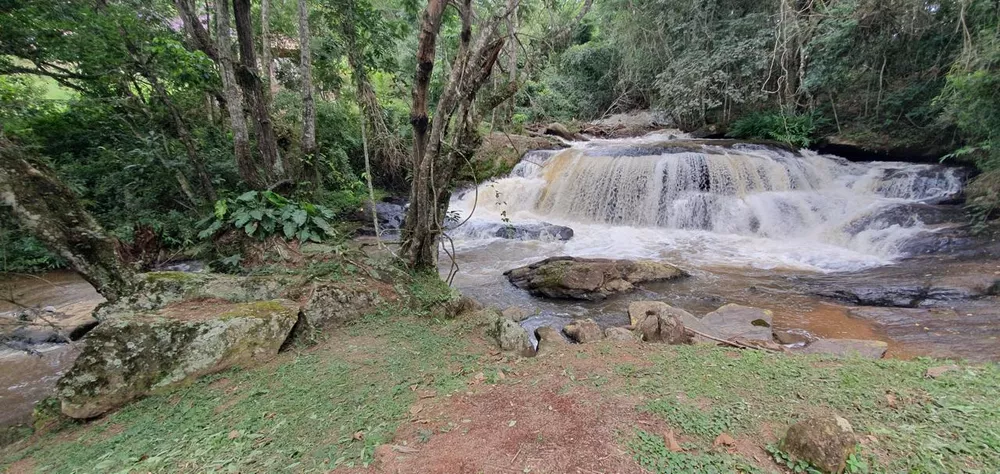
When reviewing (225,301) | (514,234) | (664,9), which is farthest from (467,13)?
(664,9)

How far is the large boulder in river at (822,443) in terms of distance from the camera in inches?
73.5

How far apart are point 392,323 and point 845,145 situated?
13382 millimetres

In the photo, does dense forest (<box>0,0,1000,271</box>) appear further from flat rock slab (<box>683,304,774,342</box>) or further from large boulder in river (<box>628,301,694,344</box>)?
flat rock slab (<box>683,304,774,342</box>)

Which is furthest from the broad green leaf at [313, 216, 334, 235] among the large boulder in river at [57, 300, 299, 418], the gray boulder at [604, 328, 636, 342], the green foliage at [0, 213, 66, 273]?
the green foliage at [0, 213, 66, 273]

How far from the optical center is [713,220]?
1005cm

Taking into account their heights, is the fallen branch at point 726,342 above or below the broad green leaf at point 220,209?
below

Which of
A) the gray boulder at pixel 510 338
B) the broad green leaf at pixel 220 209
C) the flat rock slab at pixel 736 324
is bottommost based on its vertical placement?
the flat rock slab at pixel 736 324

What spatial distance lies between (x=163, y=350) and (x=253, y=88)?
4.42 meters

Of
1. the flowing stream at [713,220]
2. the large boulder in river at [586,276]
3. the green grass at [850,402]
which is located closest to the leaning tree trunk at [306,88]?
the flowing stream at [713,220]

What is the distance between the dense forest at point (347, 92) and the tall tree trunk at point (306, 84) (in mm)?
39

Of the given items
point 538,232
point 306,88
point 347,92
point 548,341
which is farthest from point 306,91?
point 538,232

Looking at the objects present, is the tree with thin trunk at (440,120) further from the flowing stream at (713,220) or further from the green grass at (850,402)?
the green grass at (850,402)

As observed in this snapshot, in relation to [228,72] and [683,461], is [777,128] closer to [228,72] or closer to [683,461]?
[683,461]

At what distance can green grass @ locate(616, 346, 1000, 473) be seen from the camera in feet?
6.45
